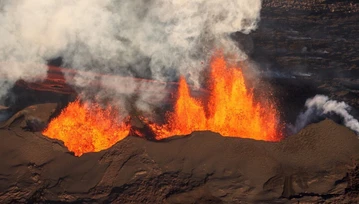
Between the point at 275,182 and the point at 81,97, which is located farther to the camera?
the point at 81,97

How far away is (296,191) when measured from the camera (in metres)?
8.45

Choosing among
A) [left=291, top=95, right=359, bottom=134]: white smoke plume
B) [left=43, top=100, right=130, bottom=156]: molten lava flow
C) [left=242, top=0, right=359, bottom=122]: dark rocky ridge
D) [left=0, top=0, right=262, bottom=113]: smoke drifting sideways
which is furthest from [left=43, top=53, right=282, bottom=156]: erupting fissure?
[left=0, top=0, right=262, bottom=113]: smoke drifting sideways

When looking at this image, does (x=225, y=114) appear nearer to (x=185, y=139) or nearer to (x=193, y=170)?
(x=185, y=139)

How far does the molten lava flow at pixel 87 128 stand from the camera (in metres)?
10.7

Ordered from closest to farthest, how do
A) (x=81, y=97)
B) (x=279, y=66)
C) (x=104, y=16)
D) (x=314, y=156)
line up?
(x=314, y=156)
(x=81, y=97)
(x=104, y=16)
(x=279, y=66)

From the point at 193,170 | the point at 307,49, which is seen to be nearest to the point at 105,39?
the point at 193,170

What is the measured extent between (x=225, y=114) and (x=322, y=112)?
10.5ft

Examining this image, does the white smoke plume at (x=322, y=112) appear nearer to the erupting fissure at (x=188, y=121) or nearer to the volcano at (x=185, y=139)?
the volcano at (x=185, y=139)

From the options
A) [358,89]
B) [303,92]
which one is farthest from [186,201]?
[358,89]

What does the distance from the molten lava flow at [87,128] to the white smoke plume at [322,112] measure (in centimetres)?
574

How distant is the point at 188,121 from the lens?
11414mm

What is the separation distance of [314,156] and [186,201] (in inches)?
146

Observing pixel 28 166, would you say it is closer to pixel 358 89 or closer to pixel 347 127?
pixel 347 127

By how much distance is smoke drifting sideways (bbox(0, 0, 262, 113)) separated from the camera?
13.8 metres
